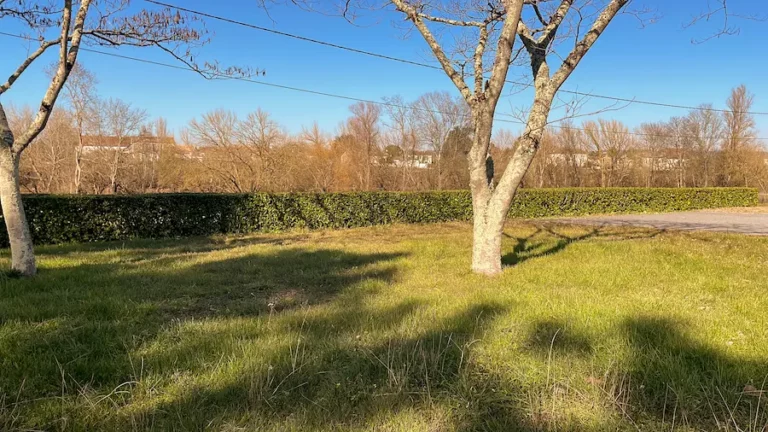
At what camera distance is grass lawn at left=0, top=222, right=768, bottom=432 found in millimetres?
2139

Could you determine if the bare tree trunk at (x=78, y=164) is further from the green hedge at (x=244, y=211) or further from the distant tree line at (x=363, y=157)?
the green hedge at (x=244, y=211)

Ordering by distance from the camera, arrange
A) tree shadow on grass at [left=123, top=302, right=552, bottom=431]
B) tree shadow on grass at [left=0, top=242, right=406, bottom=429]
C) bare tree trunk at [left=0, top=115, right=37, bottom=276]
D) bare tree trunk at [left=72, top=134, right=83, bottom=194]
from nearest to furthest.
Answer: tree shadow on grass at [left=123, top=302, right=552, bottom=431] → tree shadow on grass at [left=0, top=242, right=406, bottom=429] → bare tree trunk at [left=0, top=115, right=37, bottom=276] → bare tree trunk at [left=72, top=134, right=83, bottom=194]

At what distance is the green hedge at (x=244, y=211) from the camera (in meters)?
9.73

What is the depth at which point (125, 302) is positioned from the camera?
4.22m

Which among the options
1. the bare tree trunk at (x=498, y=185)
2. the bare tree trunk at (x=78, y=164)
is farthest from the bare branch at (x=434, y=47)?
the bare tree trunk at (x=78, y=164)

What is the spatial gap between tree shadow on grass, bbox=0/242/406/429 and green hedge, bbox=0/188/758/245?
314 centimetres

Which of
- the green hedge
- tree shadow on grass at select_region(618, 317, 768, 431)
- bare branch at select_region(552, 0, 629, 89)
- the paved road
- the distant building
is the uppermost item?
the distant building

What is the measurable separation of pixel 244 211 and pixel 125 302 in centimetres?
869

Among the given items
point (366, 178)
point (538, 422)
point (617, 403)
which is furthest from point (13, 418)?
point (366, 178)

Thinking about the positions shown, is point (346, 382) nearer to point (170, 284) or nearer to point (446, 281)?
point (446, 281)

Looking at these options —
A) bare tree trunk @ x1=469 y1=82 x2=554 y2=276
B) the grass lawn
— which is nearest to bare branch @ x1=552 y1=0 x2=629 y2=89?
bare tree trunk @ x1=469 y1=82 x2=554 y2=276

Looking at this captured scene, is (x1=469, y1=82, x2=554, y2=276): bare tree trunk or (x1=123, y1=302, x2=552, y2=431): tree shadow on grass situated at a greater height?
(x1=469, y1=82, x2=554, y2=276): bare tree trunk

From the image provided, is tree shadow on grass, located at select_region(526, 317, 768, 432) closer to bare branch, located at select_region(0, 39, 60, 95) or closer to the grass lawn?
the grass lawn

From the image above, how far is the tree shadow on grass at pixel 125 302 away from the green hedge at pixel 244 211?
314 cm
